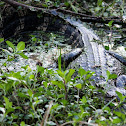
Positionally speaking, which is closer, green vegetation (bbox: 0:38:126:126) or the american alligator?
green vegetation (bbox: 0:38:126:126)

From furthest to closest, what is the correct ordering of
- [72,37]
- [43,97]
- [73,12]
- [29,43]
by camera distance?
[73,12] → [72,37] → [29,43] → [43,97]

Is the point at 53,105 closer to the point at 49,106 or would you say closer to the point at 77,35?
the point at 49,106

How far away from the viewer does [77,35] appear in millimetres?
4242

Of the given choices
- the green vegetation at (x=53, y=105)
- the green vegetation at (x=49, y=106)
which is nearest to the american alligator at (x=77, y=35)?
the green vegetation at (x=53, y=105)

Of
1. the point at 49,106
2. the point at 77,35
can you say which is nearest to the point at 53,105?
the point at 49,106

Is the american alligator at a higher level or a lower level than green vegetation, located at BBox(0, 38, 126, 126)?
higher

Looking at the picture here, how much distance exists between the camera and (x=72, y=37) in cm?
441

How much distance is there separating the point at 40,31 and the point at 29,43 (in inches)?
29.6

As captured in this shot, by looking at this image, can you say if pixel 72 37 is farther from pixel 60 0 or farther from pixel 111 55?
pixel 60 0

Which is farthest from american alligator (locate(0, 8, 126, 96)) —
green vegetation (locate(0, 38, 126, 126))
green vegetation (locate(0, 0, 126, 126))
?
green vegetation (locate(0, 38, 126, 126))

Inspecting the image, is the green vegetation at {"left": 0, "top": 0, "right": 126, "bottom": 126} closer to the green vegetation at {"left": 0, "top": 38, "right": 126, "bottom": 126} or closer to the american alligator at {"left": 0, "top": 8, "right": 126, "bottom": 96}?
the green vegetation at {"left": 0, "top": 38, "right": 126, "bottom": 126}

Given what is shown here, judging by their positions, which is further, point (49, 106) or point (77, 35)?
point (77, 35)

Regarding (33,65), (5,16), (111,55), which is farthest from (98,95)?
(5,16)

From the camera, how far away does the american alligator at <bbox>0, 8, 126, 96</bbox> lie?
3.00 m
